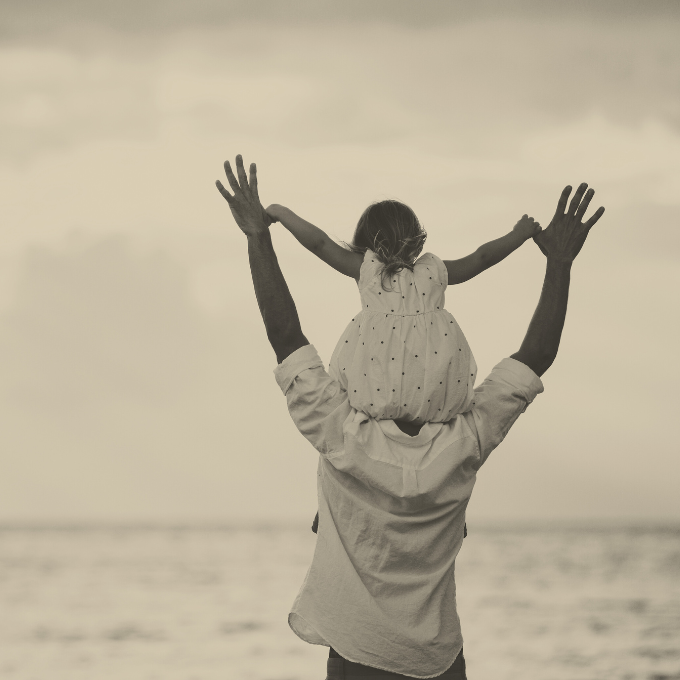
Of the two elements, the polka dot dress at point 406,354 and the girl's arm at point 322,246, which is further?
the girl's arm at point 322,246

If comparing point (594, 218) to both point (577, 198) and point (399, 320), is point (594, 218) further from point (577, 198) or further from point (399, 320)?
point (399, 320)

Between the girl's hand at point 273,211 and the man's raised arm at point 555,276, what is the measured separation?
635 mm

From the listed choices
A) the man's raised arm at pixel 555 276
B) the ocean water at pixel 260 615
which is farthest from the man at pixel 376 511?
the ocean water at pixel 260 615

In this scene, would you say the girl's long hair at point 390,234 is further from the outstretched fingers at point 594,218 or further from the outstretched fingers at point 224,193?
the outstretched fingers at point 594,218

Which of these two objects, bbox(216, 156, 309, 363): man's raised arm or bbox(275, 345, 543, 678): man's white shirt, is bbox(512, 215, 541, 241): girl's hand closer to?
bbox(275, 345, 543, 678): man's white shirt

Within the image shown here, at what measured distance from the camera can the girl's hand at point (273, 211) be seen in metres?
2.12

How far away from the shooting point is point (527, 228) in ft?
7.27

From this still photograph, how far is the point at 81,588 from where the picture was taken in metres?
13.8

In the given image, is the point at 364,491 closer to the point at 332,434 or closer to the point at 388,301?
the point at 332,434

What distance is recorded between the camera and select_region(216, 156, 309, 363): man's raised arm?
2.04m

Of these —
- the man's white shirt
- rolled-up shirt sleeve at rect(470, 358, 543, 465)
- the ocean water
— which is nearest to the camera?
the man's white shirt

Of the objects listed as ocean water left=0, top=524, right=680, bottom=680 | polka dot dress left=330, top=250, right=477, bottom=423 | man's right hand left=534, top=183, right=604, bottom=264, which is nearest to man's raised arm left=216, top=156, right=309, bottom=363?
polka dot dress left=330, top=250, right=477, bottom=423

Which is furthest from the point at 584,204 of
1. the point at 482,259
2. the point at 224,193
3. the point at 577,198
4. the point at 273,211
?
the point at 224,193

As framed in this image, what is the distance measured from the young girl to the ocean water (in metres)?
6.26
